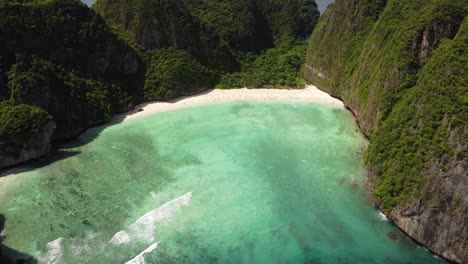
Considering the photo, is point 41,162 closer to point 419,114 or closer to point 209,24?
point 419,114

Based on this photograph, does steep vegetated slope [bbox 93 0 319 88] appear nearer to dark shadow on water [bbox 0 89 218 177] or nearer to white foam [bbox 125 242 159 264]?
dark shadow on water [bbox 0 89 218 177]

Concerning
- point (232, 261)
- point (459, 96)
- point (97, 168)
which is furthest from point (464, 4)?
point (97, 168)

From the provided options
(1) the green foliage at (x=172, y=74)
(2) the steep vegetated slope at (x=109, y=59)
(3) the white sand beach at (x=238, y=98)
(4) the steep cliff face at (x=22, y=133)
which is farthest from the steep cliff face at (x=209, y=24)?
(4) the steep cliff face at (x=22, y=133)

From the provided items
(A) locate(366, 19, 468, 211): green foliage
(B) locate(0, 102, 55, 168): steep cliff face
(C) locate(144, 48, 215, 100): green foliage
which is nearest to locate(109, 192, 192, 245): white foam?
(B) locate(0, 102, 55, 168): steep cliff face

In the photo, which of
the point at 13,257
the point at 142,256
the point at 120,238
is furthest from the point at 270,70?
the point at 13,257

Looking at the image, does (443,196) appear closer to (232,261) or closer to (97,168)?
(232,261)
